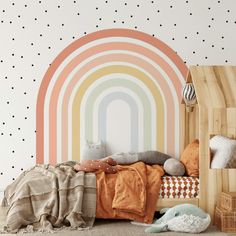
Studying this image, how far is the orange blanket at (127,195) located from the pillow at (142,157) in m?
0.54

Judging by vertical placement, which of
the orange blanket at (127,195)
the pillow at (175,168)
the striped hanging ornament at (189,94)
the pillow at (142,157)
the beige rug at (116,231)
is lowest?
the beige rug at (116,231)

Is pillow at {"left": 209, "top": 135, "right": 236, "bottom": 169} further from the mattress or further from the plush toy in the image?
the plush toy

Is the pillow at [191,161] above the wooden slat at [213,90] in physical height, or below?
below

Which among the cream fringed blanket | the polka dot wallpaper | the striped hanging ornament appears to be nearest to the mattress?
the cream fringed blanket

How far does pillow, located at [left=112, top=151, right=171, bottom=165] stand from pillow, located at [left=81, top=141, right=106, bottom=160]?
13.4 inches

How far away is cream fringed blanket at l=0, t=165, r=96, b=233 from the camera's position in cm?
371

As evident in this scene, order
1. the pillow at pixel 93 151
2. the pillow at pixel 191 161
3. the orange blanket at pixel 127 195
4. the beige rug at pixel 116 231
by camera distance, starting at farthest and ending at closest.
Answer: the pillow at pixel 93 151 → the pillow at pixel 191 161 → the orange blanket at pixel 127 195 → the beige rug at pixel 116 231

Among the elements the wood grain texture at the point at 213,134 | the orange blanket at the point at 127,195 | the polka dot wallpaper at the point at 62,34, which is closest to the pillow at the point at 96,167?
the orange blanket at the point at 127,195

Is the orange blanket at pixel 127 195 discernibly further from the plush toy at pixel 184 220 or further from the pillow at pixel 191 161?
the pillow at pixel 191 161

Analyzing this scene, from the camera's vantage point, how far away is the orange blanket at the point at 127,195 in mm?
3842

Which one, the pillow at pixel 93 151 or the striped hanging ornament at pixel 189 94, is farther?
the pillow at pixel 93 151

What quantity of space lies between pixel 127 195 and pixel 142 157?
837 millimetres

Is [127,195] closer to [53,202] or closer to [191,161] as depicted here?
[53,202]

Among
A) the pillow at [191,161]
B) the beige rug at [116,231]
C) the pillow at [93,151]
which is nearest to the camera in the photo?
the beige rug at [116,231]
